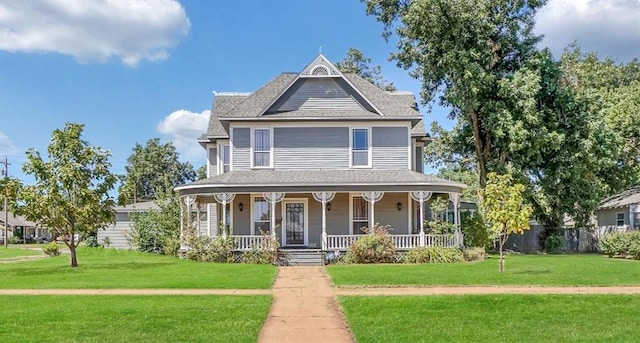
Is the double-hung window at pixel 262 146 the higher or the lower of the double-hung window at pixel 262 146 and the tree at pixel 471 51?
the lower

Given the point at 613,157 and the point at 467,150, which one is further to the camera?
the point at 467,150

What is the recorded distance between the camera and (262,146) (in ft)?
91.2

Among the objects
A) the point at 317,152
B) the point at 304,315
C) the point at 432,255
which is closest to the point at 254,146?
the point at 317,152

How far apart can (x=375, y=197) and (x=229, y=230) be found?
21.5 feet

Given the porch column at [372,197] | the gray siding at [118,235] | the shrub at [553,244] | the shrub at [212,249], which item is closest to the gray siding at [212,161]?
the shrub at [212,249]

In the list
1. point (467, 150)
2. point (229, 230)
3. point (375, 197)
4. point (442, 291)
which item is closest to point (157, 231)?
point (229, 230)

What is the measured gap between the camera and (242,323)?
10.5 m

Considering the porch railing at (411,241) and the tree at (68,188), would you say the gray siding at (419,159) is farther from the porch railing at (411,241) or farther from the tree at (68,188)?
the tree at (68,188)

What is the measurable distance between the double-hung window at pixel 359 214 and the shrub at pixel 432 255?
349 cm

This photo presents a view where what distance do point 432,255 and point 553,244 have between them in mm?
13058

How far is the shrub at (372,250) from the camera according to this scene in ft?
78.8

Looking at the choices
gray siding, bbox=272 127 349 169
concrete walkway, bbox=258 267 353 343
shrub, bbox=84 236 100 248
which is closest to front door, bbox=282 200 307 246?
gray siding, bbox=272 127 349 169

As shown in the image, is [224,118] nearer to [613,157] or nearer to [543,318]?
[543,318]

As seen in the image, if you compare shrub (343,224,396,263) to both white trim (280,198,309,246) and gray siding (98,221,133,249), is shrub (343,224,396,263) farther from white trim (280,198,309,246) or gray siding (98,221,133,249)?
gray siding (98,221,133,249)
